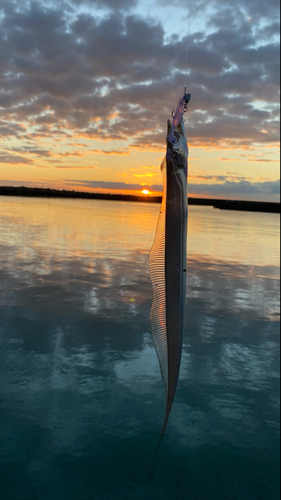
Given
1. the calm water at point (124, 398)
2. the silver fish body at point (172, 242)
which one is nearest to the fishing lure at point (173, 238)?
the silver fish body at point (172, 242)

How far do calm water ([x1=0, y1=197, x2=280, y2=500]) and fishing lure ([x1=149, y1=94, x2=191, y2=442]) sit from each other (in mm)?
2125

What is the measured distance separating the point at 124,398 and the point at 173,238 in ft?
18.8

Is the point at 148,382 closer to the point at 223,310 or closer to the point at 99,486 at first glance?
the point at 99,486

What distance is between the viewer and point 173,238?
1853 mm

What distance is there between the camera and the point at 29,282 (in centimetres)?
1439

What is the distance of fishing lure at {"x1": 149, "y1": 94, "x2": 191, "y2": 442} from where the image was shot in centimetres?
184

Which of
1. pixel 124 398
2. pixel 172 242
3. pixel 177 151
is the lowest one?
pixel 124 398

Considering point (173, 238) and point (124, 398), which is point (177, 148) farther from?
point (124, 398)

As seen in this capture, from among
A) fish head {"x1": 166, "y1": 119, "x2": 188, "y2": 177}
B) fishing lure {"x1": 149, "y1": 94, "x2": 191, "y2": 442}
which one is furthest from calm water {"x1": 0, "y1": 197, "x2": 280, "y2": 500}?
fish head {"x1": 166, "y1": 119, "x2": 188, "y2": 177}

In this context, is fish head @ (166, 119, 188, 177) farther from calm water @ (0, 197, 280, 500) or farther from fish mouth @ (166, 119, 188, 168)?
calm water @ (0, 197, 280, 500)

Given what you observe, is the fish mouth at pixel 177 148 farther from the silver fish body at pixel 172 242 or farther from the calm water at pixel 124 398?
the calm water at pixel 124 398

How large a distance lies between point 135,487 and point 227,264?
21000 mm

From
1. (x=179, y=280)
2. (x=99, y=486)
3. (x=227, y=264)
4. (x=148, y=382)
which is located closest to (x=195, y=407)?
(x=148, y=382)

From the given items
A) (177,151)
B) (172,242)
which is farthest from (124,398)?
(177,151)
